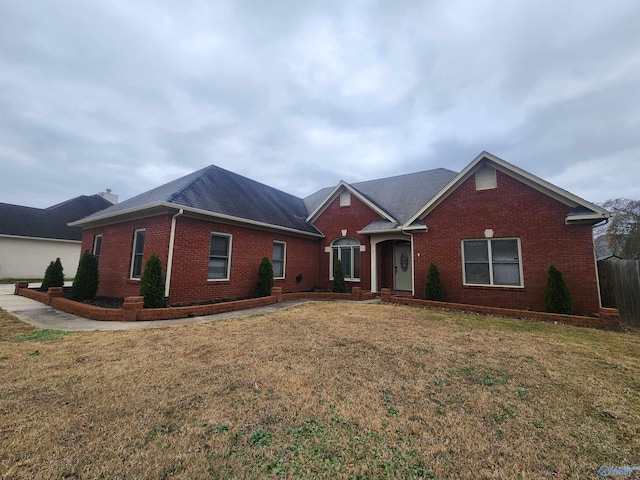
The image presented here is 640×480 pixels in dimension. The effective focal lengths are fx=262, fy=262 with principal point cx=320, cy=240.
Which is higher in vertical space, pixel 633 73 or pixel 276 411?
pixel 633 73

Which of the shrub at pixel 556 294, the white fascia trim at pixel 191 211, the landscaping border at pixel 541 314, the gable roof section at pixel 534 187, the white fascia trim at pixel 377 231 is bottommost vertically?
the landscaping border at pixel 541 314

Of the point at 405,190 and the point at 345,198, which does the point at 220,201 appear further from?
the point at 405,190

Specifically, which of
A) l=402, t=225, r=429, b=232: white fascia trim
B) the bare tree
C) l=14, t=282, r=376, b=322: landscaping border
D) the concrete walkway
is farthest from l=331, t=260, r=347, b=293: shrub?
the bare tree

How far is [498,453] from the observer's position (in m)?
2.16

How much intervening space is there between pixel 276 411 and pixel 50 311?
938 cm

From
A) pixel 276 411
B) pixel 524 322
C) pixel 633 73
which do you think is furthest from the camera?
pixel 633 73

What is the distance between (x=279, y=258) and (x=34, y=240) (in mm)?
20132

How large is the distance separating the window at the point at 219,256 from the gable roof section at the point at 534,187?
7.64 meters

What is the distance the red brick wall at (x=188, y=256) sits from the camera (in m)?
8.81

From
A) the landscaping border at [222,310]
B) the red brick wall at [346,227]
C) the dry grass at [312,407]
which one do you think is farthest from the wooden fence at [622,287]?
the red brick wall at [346,227]

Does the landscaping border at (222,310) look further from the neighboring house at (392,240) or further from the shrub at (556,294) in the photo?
the neighboring house at (392,240)

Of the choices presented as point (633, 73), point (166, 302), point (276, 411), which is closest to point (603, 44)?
point (633, 73)

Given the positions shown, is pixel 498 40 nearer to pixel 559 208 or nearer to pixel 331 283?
pixel 559 208

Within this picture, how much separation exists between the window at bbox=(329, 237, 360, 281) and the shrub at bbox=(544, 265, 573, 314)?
23.9 feet
